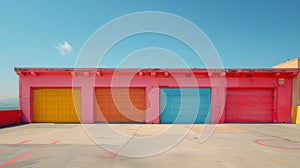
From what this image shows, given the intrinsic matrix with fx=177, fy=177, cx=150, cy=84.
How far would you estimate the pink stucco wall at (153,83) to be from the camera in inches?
518

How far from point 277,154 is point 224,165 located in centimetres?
231

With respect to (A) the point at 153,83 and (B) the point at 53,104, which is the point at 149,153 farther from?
(B) the point at 53,104

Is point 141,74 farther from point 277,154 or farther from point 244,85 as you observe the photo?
point 277,154

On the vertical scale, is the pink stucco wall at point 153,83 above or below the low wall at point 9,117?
above

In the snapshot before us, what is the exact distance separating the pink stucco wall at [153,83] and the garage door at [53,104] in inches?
16.2

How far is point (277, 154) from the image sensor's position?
224 inches

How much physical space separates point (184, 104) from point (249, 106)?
4.98m

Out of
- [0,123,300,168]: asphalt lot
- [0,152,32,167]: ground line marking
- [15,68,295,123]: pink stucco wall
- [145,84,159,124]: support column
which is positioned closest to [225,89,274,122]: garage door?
[15,68,295,123]: pink stucco wall

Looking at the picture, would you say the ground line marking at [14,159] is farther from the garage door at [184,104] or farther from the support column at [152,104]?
the garage door at [184,104]

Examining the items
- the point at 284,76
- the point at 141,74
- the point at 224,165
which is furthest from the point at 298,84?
the point at 224,165

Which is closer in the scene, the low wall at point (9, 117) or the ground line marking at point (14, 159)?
the ground line marking at point (14, 159)

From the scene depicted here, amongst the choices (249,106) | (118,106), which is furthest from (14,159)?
(249,106)

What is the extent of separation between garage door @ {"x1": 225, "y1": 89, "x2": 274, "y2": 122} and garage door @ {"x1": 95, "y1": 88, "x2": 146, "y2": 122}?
6.67m

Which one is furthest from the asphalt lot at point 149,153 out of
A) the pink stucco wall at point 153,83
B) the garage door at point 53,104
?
the garage door at point 53,104
